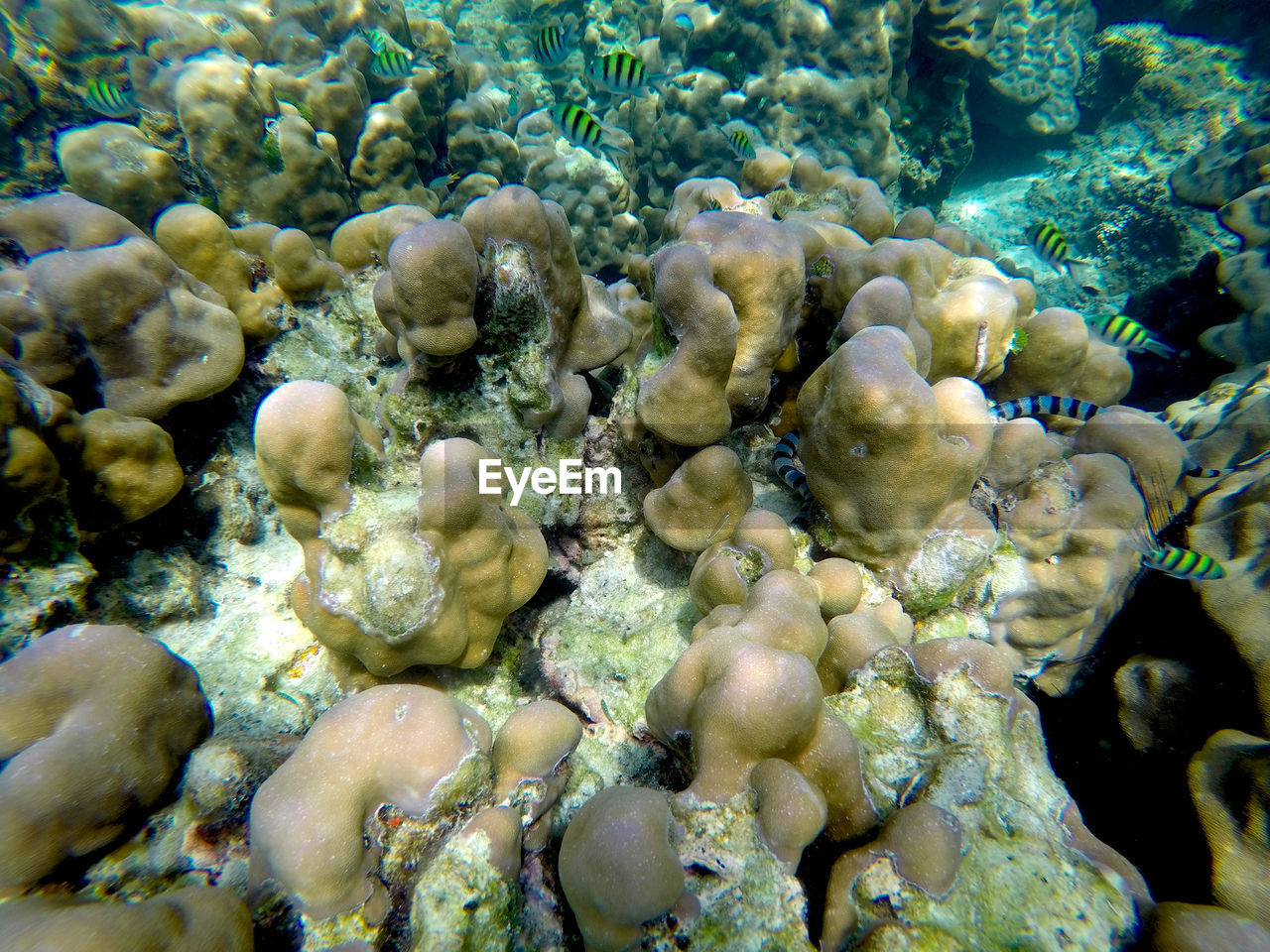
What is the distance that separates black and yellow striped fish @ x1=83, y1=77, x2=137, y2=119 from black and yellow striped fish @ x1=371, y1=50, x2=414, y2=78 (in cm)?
254

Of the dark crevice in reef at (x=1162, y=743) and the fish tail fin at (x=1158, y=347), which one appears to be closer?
the dark crevice in reef at (x=1162, y=743)

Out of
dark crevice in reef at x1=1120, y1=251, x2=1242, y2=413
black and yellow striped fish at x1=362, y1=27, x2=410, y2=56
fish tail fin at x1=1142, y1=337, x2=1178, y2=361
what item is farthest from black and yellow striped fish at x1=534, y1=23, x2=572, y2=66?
dark crevice in reef at x1=1120, y1=251, x2=1242, y2=413

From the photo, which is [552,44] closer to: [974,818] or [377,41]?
[377,41]

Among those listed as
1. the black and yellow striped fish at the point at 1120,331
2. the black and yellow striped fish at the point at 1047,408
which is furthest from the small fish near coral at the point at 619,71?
the black and yellow striped fish at the point at 1120,331

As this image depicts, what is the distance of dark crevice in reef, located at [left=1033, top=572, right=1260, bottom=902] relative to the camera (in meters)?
2.12

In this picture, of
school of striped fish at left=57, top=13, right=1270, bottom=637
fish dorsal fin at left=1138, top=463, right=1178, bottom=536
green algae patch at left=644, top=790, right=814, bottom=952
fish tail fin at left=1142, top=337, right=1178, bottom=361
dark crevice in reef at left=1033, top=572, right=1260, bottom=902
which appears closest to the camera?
green algae patch at left=644, top=790, right=814, bottom=952

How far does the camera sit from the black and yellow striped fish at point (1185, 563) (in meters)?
2.42

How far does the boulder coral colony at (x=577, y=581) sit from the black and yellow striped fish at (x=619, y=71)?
214 centimetres

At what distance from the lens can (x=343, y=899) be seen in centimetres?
148

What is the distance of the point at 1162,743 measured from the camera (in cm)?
237

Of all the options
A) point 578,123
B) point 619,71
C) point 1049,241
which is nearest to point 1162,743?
point 1049,241

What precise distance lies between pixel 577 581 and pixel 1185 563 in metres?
3.02

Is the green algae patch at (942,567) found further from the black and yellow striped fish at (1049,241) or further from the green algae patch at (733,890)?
A: the black and yellow striped fish at (1049,241)

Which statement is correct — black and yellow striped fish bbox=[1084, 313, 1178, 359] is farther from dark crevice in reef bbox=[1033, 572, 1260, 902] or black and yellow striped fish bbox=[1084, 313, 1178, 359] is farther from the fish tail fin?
dark crevice in reef bbox=[1033, 572, 1260, 902]
